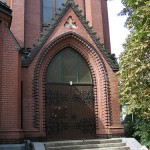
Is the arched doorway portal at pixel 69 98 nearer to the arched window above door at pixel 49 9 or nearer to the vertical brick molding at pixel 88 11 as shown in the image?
the vertical brick molding at pixel 88 11

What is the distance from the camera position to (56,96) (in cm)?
1473

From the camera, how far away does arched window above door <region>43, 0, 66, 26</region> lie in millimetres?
18047

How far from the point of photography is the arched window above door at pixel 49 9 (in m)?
18.0

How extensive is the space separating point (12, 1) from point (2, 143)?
28.7 feet

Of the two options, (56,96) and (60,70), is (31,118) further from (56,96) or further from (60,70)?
(60,70)

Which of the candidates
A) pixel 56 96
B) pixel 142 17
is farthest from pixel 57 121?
pixel 142 17

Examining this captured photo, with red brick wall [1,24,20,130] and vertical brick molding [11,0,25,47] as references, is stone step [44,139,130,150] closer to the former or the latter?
red brick wall [1,24,20,130]

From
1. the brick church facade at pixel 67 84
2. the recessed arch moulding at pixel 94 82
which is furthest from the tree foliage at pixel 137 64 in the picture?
the brick church facade at pixel 67 84

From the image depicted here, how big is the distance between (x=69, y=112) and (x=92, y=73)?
2.41 metres

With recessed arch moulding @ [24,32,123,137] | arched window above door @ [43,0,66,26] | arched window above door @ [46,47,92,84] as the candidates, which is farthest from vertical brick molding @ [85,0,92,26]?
arched window above door @ [46,47,92,84]

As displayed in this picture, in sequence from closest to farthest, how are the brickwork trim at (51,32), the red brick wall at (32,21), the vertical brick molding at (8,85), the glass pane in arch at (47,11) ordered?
the vertical brick molding at (8,85)
the brickwork trim at (51,32)
the red brick wall at (32,21)
the glass pane in arch at (47,11)

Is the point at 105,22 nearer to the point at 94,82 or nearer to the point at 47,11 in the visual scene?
the point at 47,11

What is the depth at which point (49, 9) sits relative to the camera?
18219 millimetres

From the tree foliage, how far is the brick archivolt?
208cm
